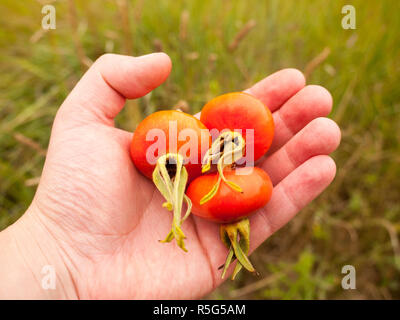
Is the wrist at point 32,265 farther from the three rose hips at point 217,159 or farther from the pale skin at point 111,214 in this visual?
the three rose hips at point 217,159

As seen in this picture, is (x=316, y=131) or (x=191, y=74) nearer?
(x=316, y=131)

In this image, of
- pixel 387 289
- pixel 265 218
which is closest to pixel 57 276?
pixel 265 218

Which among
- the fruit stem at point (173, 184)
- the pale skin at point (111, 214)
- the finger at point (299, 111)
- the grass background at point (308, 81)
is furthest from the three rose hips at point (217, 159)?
the grass background at point (308, 81)

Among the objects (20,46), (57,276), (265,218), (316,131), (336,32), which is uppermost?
(20,46)

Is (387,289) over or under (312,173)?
under
